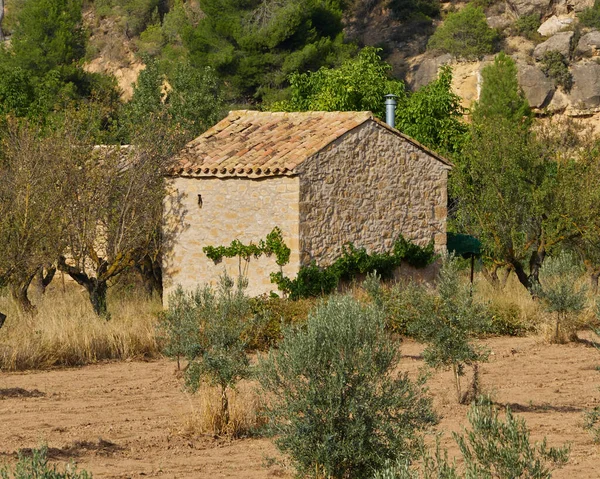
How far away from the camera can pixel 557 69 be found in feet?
150

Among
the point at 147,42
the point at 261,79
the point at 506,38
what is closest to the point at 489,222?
the point at 261,79

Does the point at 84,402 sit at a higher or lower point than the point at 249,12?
lower

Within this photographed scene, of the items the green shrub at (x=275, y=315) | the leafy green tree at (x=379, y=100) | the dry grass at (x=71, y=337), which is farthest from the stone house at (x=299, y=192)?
the leafy green tree at (x=379, y=100)

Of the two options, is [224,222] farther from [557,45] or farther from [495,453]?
[557,45]

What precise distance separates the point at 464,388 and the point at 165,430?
12.8 feet

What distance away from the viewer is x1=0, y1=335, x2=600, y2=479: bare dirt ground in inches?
360

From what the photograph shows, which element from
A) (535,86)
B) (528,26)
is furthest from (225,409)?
(528,26)

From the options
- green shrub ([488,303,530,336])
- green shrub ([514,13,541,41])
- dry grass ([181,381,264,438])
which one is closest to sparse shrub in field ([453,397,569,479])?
dry grass ([181,381,264,438])

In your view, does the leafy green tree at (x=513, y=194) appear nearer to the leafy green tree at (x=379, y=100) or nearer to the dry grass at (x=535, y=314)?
the dry grass at (x=535, y=314)

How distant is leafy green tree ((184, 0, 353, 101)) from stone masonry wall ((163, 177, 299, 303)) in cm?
2241

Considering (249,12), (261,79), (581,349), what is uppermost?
(249,12)

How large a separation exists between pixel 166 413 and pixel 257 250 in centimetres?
666

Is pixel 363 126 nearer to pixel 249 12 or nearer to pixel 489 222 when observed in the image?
pixel 489 222

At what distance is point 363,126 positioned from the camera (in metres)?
18.5
